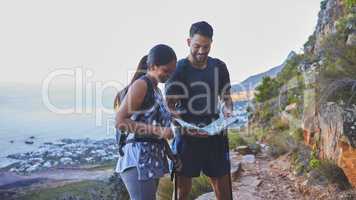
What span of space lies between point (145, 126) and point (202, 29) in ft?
2.13

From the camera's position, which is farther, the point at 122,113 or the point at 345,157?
the point at 345,157

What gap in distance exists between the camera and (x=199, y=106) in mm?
1839

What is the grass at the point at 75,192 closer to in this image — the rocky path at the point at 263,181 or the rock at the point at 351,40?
the rocky path at the point at 263,181

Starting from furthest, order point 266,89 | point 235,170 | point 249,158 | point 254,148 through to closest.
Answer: point 266,89
point 254,148
point 249,158
point 235,170

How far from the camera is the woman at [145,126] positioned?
53.8 inches

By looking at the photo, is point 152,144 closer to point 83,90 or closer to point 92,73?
point 83,90

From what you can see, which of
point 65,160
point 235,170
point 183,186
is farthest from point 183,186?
point 65,160

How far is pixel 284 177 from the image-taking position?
4.37m

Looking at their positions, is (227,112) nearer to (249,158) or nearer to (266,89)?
(249,158)

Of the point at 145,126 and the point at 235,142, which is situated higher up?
the point at 145,126

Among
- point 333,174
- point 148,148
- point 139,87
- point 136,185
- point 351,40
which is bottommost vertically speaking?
point 333,174

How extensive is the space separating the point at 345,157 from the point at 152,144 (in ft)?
7.54

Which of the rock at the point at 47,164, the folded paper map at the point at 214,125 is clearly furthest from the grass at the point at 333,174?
the rock at the point at 47,164

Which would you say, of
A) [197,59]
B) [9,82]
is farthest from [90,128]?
[197,59]
